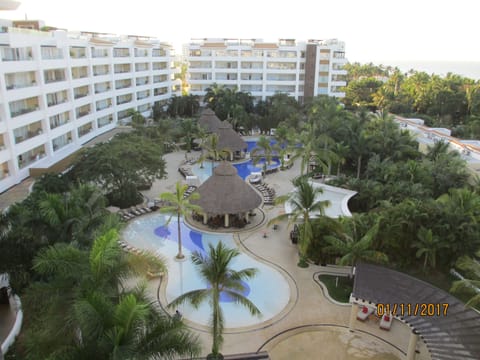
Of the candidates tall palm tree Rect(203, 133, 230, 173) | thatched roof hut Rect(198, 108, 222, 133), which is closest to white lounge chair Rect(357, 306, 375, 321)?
tall palm tree Rect(203, 133, 230, 173)

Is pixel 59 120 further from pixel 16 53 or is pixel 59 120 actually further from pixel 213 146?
pixel 213 146

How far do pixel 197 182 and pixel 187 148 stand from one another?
41.4 ft

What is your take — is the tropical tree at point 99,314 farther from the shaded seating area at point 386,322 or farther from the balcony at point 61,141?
the balcony at point 61,141

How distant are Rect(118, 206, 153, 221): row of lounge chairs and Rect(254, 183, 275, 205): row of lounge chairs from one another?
989 centimetres

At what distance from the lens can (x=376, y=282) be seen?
17484mm

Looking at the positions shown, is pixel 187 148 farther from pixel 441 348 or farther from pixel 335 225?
pixel 441 348

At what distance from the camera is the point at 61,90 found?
4512 cm

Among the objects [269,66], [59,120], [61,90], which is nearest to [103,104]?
[61,90]

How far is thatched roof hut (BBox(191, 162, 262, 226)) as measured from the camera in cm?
2775

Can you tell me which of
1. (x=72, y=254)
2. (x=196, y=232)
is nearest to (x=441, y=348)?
(x=72, y=254)

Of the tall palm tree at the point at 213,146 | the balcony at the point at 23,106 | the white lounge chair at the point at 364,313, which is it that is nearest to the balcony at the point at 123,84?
the balcony at the point at 23,106

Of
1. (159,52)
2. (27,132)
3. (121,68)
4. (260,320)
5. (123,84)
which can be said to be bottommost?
(260,320)

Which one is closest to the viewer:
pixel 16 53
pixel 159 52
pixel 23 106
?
pixel 16 53

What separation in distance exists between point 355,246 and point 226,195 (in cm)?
1087
